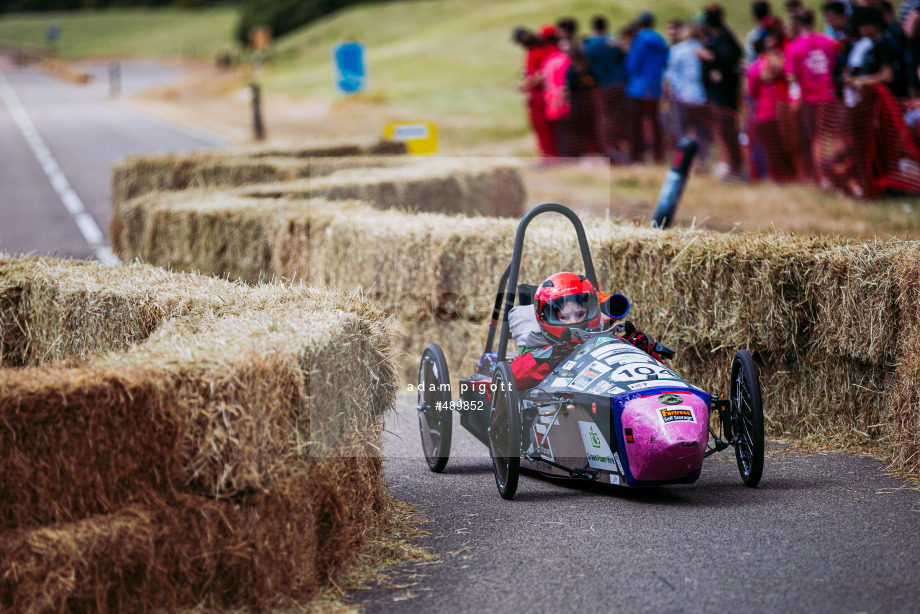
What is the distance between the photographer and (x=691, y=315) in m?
7.30

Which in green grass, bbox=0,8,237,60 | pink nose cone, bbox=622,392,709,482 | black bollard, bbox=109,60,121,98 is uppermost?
green grass, bbox=0,8,237,60

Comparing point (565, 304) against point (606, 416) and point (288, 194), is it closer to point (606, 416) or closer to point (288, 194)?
point (606, 416)

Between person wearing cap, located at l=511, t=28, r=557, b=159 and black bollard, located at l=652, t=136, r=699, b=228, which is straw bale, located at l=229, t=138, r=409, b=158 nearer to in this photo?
person wearing cap, located at l=511, t=28, r=557, b=159

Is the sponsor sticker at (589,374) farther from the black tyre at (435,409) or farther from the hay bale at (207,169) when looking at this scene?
the hay bale at (207,169)

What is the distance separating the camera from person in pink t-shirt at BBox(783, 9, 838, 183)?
15031mm

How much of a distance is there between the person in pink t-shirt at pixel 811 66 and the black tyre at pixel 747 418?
10130 mm

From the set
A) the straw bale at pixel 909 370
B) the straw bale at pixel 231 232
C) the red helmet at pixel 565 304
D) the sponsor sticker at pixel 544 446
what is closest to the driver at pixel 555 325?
the red helmet at pixel 565 304

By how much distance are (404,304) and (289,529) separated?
4.69 meters

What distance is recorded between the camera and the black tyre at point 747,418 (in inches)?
224

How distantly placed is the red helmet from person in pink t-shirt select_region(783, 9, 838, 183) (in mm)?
10047

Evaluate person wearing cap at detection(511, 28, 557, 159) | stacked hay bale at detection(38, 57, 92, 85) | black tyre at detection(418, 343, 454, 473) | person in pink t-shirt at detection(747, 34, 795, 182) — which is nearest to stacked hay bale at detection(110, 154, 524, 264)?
black tyre at detection(418, 343, 454, 473)

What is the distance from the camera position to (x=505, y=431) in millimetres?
6062

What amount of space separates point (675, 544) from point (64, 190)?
17.9 metres

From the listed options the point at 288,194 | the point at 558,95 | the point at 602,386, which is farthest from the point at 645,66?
the point at 602,386
